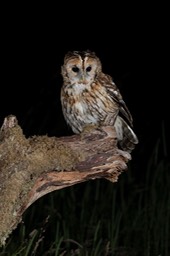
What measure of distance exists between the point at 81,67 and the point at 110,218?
3.80ft

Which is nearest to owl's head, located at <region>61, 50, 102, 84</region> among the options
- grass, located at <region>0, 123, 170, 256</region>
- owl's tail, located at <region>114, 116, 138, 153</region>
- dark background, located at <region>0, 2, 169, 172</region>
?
owl's tail, located at <region>114, 116, 138, 153</region>

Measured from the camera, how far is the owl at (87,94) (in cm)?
395

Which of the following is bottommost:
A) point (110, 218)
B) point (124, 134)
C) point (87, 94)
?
point (110, 218)

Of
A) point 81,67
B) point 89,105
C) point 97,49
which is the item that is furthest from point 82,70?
point 97,49

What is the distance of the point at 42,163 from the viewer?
118 inches

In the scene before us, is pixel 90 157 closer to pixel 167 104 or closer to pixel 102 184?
pixel 102 184

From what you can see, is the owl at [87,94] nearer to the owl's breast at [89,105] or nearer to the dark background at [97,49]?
the owl's breast at [89,105]

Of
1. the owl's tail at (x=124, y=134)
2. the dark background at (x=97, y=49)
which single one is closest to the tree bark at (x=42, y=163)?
the owl's tail at (x=124, y=134)

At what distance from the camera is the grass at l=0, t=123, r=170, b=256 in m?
4.32

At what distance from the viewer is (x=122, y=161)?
3.16 m

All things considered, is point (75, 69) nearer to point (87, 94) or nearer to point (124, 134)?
point (87, 94)

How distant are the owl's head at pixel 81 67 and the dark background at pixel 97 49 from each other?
8.03ft

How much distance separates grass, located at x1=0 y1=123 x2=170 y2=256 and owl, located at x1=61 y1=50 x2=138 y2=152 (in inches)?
21.2

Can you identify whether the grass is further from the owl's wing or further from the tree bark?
the tree bark
